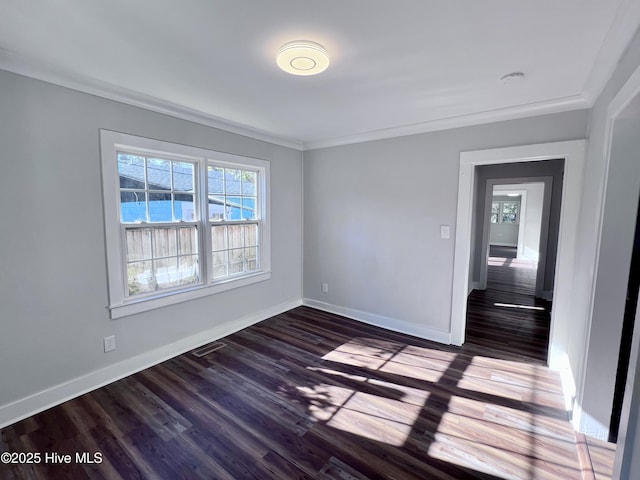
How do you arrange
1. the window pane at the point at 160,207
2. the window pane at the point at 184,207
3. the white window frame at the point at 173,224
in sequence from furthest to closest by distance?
the window pane at the point at 184,207 < the window pane at the point at 160,207 < the white window frame at the point at 173,224

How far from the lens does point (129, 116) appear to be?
2.60 m

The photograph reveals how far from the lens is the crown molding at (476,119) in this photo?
2.58m

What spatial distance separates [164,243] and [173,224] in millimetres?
208

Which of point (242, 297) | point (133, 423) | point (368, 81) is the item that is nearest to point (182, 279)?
point (242, 297)

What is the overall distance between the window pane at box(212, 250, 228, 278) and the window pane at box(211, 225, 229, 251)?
72 mm

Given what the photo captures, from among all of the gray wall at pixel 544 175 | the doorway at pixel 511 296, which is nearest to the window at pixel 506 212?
the doorway at pixel 511 296

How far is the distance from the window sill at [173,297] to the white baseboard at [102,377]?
430 millimetres

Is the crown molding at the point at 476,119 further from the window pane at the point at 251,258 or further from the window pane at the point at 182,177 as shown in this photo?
the window pane at the point at 182,177

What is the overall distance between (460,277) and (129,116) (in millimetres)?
3593

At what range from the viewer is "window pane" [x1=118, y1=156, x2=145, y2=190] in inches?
103

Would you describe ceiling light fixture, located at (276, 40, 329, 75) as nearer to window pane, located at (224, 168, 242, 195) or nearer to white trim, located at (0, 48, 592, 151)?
white trim, located at (0, 48, 592, 151)

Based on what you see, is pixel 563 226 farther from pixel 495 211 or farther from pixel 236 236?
pixel 495 211

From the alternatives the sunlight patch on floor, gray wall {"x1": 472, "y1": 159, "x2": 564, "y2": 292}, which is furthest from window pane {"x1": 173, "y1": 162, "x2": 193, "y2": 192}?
gray wall {"x1": 472, "y1": 159, "x2": 564, "y2": 292}

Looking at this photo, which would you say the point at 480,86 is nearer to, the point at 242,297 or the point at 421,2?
the point at 421,2
